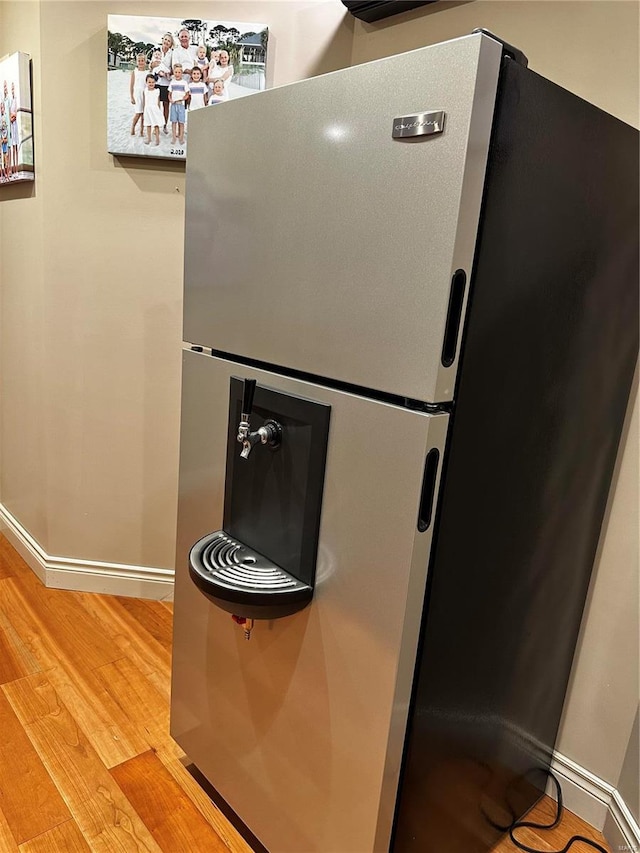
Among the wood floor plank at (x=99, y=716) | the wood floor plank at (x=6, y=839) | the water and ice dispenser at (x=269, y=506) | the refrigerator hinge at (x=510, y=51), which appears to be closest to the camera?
the refrigerator hinge at (x=510, y=51)

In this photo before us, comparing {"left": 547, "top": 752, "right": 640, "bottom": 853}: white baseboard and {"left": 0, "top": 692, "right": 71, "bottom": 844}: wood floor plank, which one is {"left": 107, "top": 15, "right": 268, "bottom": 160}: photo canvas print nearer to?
{"left": 0, "top": 692, "right": 71, "bottom": 844}: wood floor plank

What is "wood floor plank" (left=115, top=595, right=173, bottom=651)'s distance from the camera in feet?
7.22

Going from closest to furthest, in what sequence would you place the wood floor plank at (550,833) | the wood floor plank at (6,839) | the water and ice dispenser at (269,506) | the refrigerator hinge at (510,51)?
the refrigerator hinge at (510,51)
the water and ice dispenser at (269,506)
the wood floor plank at (6,839)
the wood floor plank at (550,833)

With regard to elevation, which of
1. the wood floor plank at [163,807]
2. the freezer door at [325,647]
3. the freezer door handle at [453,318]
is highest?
the freezer door handle at [453,318]

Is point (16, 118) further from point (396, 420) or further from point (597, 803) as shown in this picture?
point (597, 803)

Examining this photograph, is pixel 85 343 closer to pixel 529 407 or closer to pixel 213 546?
pixel 213 546

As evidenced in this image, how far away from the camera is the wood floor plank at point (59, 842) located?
1402 millimetres

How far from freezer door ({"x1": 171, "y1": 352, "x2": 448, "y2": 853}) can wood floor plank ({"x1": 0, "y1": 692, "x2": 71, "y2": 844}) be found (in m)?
0.36

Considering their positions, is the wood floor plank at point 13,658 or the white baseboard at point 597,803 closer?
the white baseboard at point 597,803

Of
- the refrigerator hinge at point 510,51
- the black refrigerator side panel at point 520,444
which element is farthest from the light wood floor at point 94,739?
the refrigerator hinge at point 510,51

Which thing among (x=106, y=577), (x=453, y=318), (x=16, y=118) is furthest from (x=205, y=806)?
(x=16, y=118)

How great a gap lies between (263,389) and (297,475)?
177 mm

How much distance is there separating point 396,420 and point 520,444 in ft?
0.95

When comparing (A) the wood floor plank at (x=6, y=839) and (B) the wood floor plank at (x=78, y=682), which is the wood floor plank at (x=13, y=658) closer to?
(B) the wood floor plank at (x=78, y=682)
